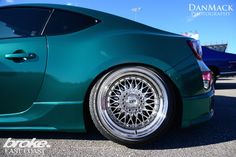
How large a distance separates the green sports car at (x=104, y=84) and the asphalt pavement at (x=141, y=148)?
143 mm

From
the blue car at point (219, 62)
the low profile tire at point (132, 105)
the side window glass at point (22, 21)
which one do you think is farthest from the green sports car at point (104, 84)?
the blue car at point (219, 62)

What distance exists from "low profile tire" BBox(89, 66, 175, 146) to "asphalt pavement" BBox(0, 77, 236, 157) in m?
0.13

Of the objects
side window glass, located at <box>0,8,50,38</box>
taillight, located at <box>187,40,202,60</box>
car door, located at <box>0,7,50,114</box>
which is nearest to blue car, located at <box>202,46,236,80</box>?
taillight, located at <box>187,40,202,60</box>

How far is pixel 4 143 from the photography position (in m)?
2.89

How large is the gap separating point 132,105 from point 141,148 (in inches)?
14.7

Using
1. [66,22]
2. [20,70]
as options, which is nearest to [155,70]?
[66,22]

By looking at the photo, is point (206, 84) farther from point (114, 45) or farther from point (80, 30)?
point (80, 30)

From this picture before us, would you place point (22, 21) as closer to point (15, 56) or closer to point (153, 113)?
point (15, 56)

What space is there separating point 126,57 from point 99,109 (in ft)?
1.65

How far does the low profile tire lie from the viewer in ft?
9.00

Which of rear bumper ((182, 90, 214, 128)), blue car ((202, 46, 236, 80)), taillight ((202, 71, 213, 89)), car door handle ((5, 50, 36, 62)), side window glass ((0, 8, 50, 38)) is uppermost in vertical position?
side window glass ((0, 8, 50, 38))

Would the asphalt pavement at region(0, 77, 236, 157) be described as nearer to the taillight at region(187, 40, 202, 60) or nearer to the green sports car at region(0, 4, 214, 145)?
the green sports car at region(0, 4, 214, 145)

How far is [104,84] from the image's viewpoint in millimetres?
2805

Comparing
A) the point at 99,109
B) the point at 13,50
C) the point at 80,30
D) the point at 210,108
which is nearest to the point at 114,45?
the point at 80,30
